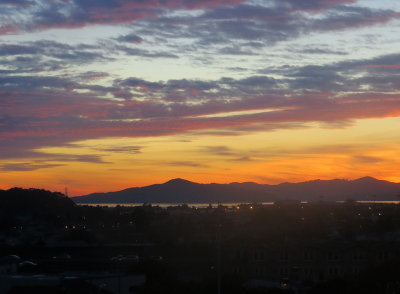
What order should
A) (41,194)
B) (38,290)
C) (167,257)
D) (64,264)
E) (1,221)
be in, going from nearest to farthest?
(38,290), (64,264), (167,257), (1,221), (41,194)

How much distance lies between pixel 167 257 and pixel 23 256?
1070cm

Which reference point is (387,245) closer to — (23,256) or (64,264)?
(64,264)

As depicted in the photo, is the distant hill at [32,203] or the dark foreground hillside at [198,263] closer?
the dark foreground hillside at [198,263]

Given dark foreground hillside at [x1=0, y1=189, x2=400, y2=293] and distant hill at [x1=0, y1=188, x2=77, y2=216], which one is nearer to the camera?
dark foreground hillside at [x1=0, y1=189, x2=400, y2=293]

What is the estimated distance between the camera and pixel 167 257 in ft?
173

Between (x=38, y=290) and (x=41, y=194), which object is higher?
(x=41, y=194)

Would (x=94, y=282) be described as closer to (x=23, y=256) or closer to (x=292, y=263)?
(x=292, y=263)

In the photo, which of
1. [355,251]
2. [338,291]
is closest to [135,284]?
[338,291]

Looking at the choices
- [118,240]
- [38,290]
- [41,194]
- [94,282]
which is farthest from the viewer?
[41,194]

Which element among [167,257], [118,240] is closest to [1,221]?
[118,240]

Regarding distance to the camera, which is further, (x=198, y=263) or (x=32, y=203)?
(x=32, y=203)

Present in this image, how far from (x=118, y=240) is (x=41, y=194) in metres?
85.9

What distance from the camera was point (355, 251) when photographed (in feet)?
154

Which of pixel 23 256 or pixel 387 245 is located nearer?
pixel 387 245
